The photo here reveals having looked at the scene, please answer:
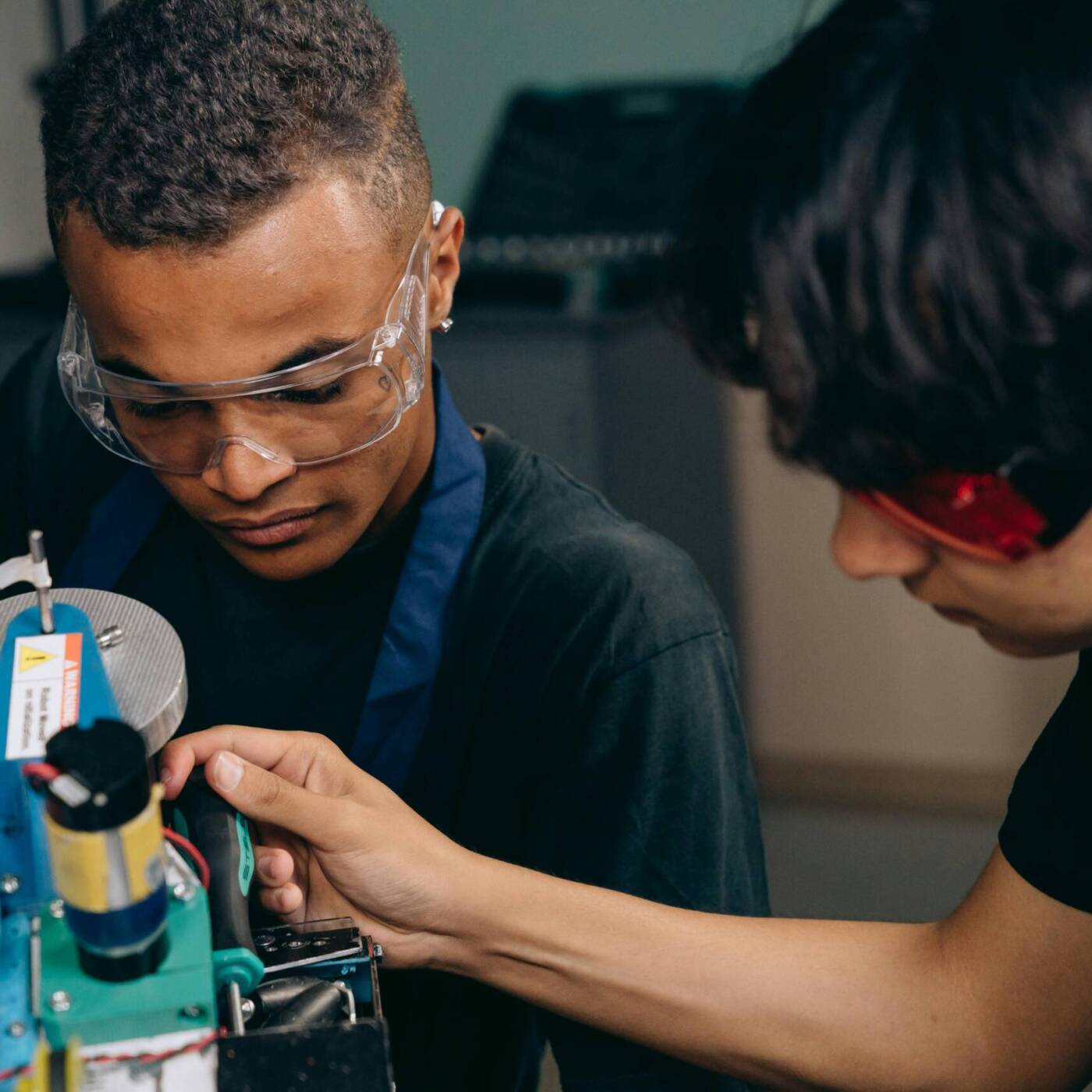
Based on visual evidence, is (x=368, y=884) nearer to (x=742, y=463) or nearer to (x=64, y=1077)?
(x=64, y=1077)

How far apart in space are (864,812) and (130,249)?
2628 millimetres

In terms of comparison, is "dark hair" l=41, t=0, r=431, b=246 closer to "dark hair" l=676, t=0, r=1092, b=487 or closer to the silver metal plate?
the silver metal plate

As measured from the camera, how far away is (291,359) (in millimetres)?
1129

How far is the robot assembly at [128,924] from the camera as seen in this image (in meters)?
0.71

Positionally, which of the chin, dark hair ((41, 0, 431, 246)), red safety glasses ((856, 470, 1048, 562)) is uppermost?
dark hair ((41, 0, 431, 246))

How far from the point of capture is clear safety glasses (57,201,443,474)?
1.14m

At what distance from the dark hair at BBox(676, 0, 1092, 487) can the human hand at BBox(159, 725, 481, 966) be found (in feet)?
1.67

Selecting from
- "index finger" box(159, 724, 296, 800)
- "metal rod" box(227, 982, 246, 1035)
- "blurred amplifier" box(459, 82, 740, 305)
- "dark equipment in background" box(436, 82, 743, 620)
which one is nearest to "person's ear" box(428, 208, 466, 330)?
"index finger" box(159, 724, 296, 800)

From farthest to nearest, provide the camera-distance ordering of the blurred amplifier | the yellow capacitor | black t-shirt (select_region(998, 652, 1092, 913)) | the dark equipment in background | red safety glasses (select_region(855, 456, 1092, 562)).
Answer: the blurred amplifier
the dark equipment in background
black t-shirt (select_region(998, 652, 1092, 913))
red safety glasses (select_region(855, 456, 1092, 562))
the yellow capacitor

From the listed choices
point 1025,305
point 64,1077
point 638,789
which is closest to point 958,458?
point 1025,305

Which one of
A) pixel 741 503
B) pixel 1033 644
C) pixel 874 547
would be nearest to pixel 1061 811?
pixel 1033 644

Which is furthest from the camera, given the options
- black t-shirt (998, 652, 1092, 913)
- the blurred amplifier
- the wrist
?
the blurred amplifier

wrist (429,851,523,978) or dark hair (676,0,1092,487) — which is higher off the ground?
dark hair (676,0,1092,487)

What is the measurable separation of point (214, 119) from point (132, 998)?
0.75m
